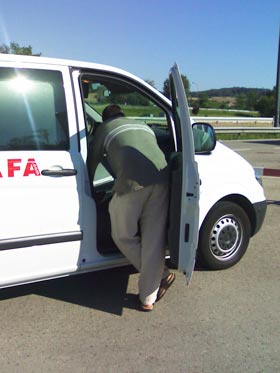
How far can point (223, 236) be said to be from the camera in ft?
14.7

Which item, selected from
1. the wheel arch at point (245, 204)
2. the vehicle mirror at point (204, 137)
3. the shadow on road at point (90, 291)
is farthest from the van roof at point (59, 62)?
the shadow on road at point (90, 291)

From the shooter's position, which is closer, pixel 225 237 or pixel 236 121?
pixel 225 237

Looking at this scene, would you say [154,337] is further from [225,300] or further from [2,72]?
[2,72]

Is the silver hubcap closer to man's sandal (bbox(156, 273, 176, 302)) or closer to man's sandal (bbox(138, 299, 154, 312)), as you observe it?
man's sandal (bbox(156, 273, 176, 302))

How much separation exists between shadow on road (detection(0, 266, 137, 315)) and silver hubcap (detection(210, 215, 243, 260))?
2.83 feet

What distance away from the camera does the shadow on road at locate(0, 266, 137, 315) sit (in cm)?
386

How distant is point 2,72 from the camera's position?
3342 millimetres

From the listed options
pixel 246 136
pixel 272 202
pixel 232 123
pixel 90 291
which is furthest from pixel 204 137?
pixel 232 123

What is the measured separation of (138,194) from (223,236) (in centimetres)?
131

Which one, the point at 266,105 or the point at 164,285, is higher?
the point at 266,105

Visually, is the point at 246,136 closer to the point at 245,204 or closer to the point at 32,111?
the point at 245,204

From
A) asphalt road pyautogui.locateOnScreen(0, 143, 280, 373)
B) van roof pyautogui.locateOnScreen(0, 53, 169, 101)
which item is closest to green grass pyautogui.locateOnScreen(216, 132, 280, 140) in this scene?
asphalt road pyautogui.locateOnScreen(0, 143, 280, 373)

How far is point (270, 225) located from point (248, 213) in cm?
164

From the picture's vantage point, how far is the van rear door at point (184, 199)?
11.0 ft
